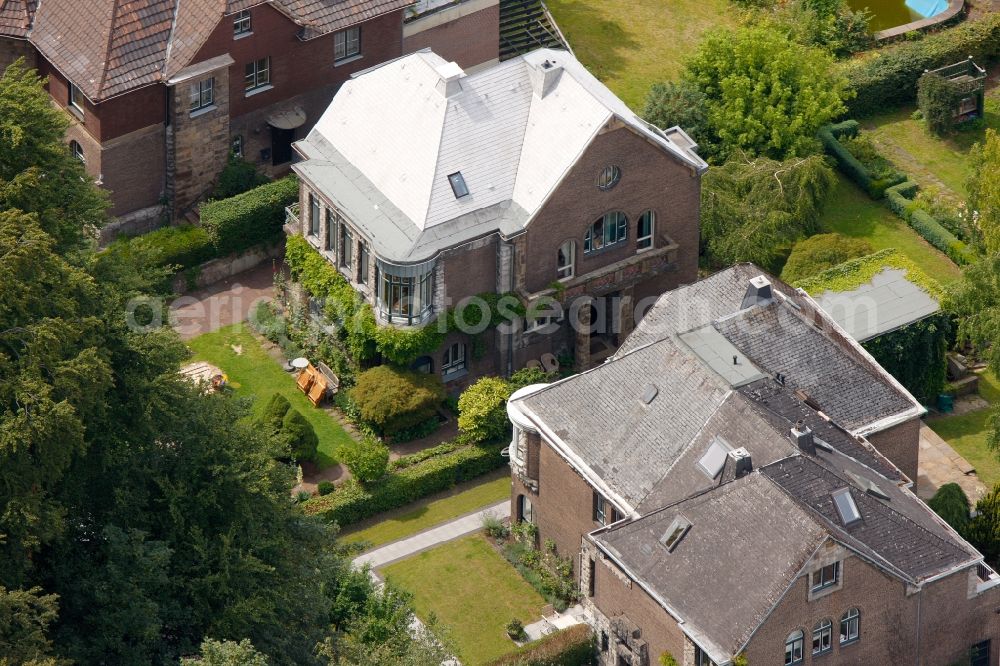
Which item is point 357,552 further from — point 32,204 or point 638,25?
point 638,25

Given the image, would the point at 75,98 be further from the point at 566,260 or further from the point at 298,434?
the point at 566,260

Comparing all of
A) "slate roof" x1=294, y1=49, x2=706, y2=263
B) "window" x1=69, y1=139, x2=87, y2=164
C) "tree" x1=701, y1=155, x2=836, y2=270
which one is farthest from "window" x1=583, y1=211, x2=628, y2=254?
"window" x1=69, y1=139, x2=87, y2=164

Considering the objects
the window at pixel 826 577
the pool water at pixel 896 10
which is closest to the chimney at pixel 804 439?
the window at pixel 826 577

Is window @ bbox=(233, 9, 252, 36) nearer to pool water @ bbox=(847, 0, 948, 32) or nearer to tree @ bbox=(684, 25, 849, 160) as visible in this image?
tree @ bbox=(684, 25, 849, 160)

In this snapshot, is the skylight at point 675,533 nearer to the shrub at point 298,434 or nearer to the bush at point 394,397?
the bush at point 394,397

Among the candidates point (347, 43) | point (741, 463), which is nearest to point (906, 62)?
point (347, 43)
